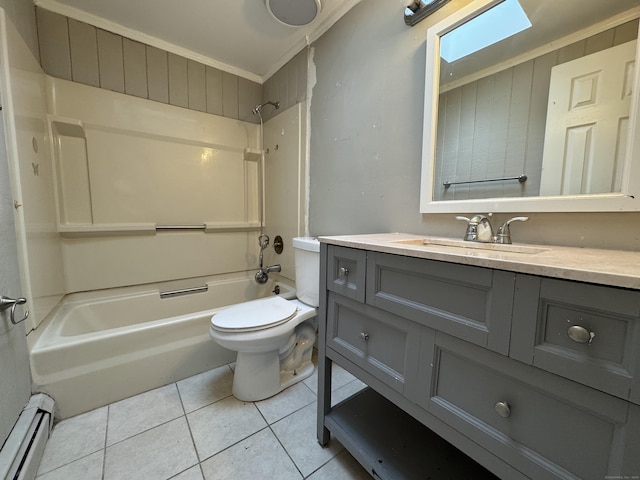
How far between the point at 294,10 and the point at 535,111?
4.41ft

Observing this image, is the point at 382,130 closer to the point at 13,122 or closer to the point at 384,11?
the point at 384,11

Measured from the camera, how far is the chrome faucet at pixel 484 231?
2.92 ft

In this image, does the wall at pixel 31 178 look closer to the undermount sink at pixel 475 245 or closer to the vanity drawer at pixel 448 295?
the vanity drawer at pixel 448 295

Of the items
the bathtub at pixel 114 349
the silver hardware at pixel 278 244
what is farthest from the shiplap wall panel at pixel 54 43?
the silver hardware at pixel 278 244

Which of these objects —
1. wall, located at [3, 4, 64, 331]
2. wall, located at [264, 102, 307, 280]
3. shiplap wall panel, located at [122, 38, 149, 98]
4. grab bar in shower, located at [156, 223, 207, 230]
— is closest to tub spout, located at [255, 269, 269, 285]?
wall, located at [264, 102, 307, 280]

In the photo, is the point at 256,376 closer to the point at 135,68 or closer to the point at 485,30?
the point at 485,30

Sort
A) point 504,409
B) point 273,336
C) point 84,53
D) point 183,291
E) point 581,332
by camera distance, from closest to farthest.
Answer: point 581,332, point 504,409, point 273,336, point 84,53, point 183,291

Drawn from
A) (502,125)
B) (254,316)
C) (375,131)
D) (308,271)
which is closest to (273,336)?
(254,316)

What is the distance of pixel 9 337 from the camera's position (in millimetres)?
939

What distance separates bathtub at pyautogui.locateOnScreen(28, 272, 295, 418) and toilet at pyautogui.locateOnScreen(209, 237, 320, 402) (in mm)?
323

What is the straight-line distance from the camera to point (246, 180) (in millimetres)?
2289

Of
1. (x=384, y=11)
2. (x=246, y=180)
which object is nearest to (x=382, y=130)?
(x=384, y=11)

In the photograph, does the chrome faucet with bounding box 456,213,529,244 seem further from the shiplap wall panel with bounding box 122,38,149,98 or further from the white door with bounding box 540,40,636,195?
the shiplap wall panel with bounding box 122,38,149,98

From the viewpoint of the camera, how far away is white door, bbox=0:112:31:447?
88cm
